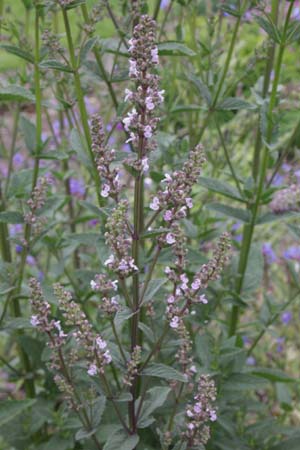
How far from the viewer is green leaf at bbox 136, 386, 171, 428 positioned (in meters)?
1.70

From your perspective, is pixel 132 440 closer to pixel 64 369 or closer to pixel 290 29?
pixel 64 369

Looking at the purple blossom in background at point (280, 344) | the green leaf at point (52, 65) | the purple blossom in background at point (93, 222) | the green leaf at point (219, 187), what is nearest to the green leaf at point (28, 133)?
the green leaf at point (52, 65)

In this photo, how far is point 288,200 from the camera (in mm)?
2301

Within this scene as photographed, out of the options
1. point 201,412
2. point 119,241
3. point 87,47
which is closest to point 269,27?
point 87,47

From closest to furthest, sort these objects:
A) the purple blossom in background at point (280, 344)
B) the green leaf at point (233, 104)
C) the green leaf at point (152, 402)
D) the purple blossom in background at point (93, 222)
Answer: the green leaf at point (152, 402)
the green leaf at point (233, 104)
the purple blossom in background at point (280, 344)
the purple blossom in background at point (93, 222)

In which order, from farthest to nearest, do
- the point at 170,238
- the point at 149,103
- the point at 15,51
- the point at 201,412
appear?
the point at 15,51 < the point at 201,412 < the point at 170,238 < the point at 149,103

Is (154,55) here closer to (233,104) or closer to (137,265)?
(137,265)

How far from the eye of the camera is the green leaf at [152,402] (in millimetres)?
1703

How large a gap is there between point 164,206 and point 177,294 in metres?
0.27

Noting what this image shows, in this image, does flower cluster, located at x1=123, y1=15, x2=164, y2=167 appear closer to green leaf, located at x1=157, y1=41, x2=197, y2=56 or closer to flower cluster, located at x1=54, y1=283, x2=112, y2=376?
flower cluster, located at x1=54, y1=283, x2=112, y2=376

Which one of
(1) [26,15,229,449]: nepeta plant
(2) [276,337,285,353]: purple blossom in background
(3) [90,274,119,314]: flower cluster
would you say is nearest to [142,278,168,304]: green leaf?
(1) [26,15,229,449]: nepeta plant

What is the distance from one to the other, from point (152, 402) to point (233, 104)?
0.99m

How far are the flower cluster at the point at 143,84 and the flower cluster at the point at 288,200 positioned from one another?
944 mm

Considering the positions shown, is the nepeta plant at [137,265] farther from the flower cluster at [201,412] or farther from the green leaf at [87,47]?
the green leaf at [87,47]
